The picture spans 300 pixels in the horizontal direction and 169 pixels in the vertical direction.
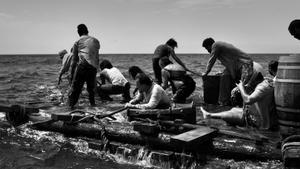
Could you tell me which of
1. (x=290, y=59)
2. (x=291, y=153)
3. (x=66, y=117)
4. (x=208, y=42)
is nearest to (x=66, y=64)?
(x=66, y=117)

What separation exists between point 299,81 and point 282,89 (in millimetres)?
296

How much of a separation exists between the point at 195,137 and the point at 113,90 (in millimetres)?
6491

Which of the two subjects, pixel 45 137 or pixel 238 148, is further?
pixel 45 137

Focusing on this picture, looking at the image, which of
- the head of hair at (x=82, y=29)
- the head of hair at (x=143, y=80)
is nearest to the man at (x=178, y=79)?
the head of hair at (x=82, y=29)

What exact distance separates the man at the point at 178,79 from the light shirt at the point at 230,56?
1.48 meters

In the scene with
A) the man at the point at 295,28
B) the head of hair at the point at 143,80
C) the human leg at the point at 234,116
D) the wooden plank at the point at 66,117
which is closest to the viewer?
the man at the point at 295,28

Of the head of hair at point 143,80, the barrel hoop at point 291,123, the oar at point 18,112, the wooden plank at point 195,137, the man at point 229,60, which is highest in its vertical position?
the man at point 229,60

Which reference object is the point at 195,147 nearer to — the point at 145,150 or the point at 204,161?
the point at 204,161

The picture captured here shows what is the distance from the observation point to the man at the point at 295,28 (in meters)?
5.66

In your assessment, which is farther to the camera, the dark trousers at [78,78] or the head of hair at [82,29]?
the head of hair at [82,29]

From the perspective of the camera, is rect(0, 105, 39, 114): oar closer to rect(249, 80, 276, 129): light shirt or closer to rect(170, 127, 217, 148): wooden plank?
rect(170, 127, 217, 148): wooden plank

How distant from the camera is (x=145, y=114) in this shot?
6961 millimetres

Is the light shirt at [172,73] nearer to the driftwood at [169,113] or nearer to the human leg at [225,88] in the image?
the human leg at [225,88]

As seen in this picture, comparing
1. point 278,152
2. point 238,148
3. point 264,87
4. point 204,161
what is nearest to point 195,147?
point 204,161
